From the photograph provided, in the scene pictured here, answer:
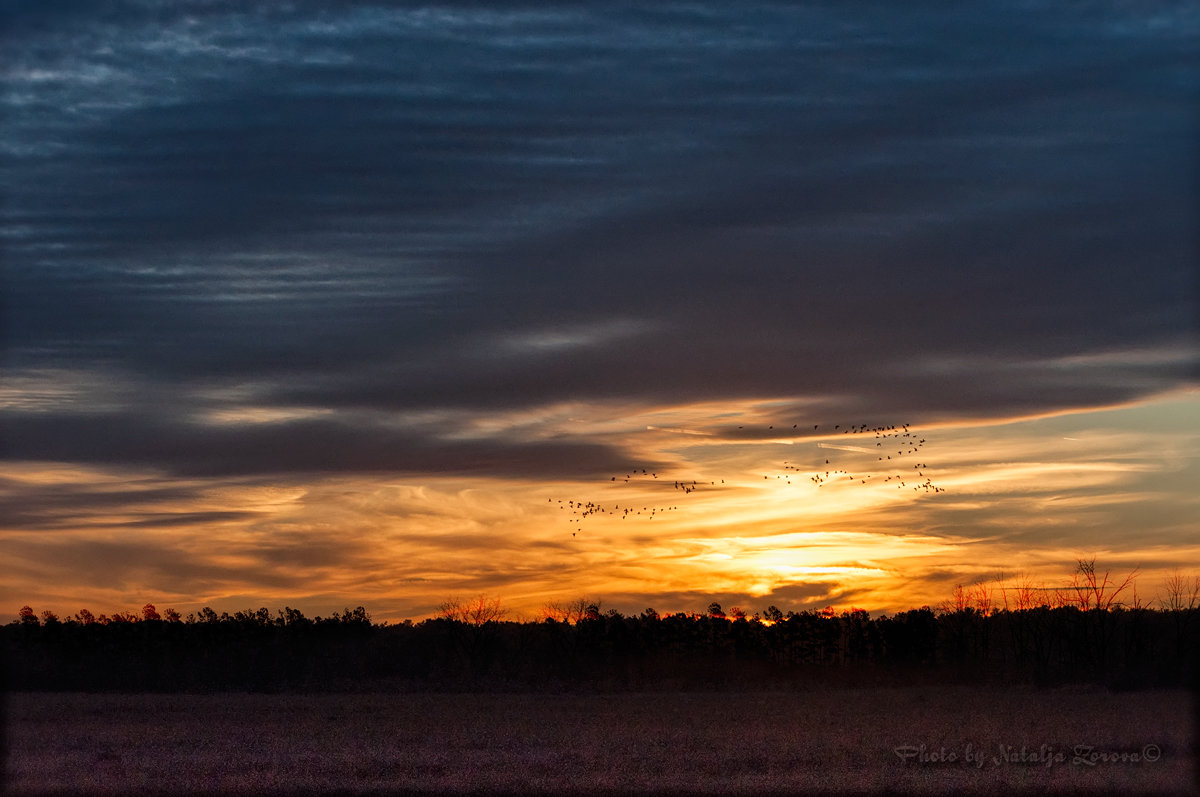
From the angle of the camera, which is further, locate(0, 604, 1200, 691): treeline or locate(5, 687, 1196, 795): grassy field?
locate(0, 604, 1200, 691): treeline

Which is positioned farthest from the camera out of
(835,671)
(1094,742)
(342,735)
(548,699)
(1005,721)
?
(835,671)

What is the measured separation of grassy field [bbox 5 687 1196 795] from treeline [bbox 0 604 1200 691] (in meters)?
15.0

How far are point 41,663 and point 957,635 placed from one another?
58.2 m

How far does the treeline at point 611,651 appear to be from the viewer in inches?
2638

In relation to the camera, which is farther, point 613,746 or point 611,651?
point 611,651

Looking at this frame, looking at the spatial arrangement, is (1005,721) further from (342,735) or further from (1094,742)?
(342,735)

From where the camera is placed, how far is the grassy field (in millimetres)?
25250

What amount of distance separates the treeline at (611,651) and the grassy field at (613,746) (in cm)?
1503

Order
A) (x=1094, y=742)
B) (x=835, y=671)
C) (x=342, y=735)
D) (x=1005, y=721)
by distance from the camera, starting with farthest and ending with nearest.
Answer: (x=835, y=671) → (x=1005, y=721) → (x=342, y=735) → (x=1094, y=742)

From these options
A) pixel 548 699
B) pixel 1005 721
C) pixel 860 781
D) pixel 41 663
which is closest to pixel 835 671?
pixel 548 699

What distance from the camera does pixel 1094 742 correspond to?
3269 cm

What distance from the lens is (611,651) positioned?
7369 centimetres

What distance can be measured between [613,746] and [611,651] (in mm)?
42324

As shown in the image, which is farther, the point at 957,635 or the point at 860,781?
the point at 957,635
